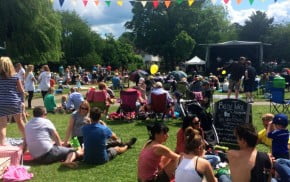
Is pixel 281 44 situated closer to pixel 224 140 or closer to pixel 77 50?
pixel 77 50

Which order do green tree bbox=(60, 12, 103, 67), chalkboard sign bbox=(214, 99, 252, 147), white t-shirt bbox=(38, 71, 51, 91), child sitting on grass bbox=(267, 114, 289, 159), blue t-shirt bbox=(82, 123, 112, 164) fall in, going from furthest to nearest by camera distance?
1. green tree bbox=(60, 12, 103, 67)
2. white t-shirt bbox=(38, 71, 51, 91)
3. chalkboard sign bbox=(214, 99, 252, 147)
4. blue t-shirt bbox=(82, 123, 112, 164)
5. child sitting on grass bbox=(267, 114, 289, 159)

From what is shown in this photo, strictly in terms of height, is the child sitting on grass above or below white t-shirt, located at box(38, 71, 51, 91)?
below

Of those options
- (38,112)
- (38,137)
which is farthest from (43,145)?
(38,112)

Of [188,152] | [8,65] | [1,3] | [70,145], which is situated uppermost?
[1,3]

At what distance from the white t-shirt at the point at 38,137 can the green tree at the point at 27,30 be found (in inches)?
949

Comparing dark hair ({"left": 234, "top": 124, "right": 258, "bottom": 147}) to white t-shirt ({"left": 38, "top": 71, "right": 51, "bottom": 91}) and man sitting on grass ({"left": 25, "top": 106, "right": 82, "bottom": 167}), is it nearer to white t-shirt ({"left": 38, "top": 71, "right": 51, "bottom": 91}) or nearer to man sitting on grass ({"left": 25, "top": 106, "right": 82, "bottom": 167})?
man sitting on grass ({"left": 25, "top": 106, "right": 82, "bottom": 167})

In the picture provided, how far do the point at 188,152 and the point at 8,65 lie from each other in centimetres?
447

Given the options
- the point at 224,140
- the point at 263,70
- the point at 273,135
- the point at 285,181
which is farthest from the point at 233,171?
the point at 263,70

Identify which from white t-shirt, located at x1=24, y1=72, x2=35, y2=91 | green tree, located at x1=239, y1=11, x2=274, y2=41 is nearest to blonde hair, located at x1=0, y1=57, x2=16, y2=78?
white t-shirt, located at x1=24, y1=72, x2=35, y2=91

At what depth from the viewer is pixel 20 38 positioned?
30812 mm

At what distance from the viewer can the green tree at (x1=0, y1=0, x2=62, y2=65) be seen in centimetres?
2956

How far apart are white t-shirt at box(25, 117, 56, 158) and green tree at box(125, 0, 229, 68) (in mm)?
45596

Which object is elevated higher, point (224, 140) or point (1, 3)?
point (1, 3)

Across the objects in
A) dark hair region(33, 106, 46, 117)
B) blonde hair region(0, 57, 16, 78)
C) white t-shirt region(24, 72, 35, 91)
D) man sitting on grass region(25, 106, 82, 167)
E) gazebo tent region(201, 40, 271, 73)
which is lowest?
man sitting on grass region(25, 106, 82, 167)
